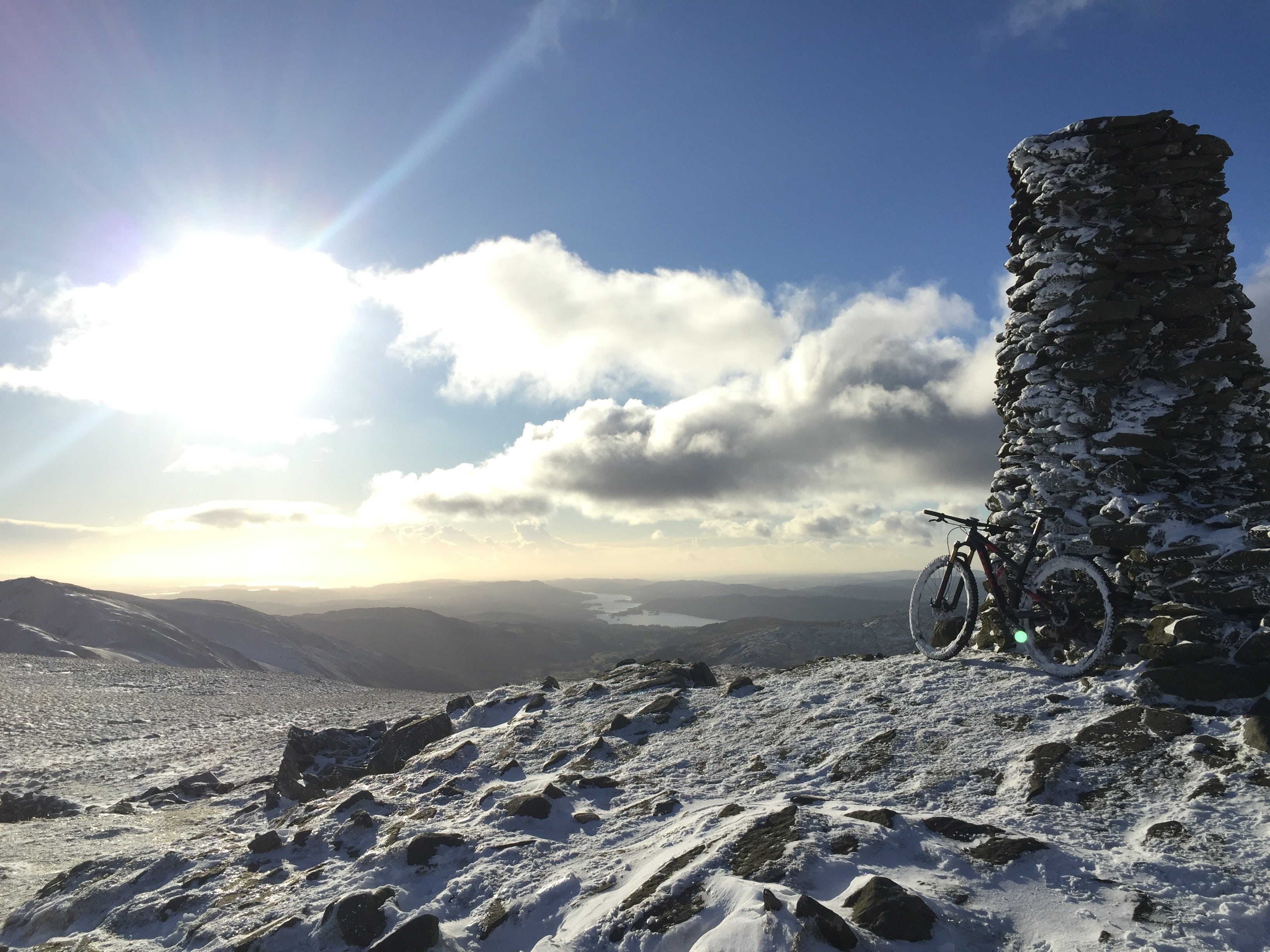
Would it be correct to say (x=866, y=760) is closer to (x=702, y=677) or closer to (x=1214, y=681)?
(x=1214, y=681)

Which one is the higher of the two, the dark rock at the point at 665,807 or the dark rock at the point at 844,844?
the dark rock at the point at 844,844

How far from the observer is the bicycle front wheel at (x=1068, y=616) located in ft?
32.1

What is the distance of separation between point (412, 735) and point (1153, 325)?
17.5 meters

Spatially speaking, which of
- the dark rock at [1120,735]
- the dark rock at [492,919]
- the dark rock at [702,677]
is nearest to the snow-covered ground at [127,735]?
the dark rock at [492,919]

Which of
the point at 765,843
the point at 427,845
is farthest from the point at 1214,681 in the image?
the point at 427,845

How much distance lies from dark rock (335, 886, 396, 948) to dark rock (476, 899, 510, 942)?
103 centimetres

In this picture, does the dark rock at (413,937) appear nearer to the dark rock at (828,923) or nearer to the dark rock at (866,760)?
the dark rock at (828,923)

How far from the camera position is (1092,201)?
11750 millimetres

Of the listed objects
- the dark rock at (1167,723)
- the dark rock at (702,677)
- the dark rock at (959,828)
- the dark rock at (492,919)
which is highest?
the dark rock at (1167,723)

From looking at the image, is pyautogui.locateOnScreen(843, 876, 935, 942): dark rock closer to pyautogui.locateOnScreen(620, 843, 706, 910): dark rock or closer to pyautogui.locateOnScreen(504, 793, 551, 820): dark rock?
pyautogui.locateOnScreen(620, 843, 706, 910): dark rock

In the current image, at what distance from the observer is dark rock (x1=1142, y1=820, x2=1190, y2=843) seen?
6.16m

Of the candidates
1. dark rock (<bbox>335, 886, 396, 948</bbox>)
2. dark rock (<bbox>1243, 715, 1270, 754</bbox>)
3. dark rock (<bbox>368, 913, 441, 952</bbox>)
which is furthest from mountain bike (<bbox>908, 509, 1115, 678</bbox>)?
dark rock (<bbox>335, 886, 396, 948</bbox>)

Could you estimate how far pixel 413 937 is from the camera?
6.32 meters

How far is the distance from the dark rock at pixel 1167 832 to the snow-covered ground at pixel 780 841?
1.0 inches
